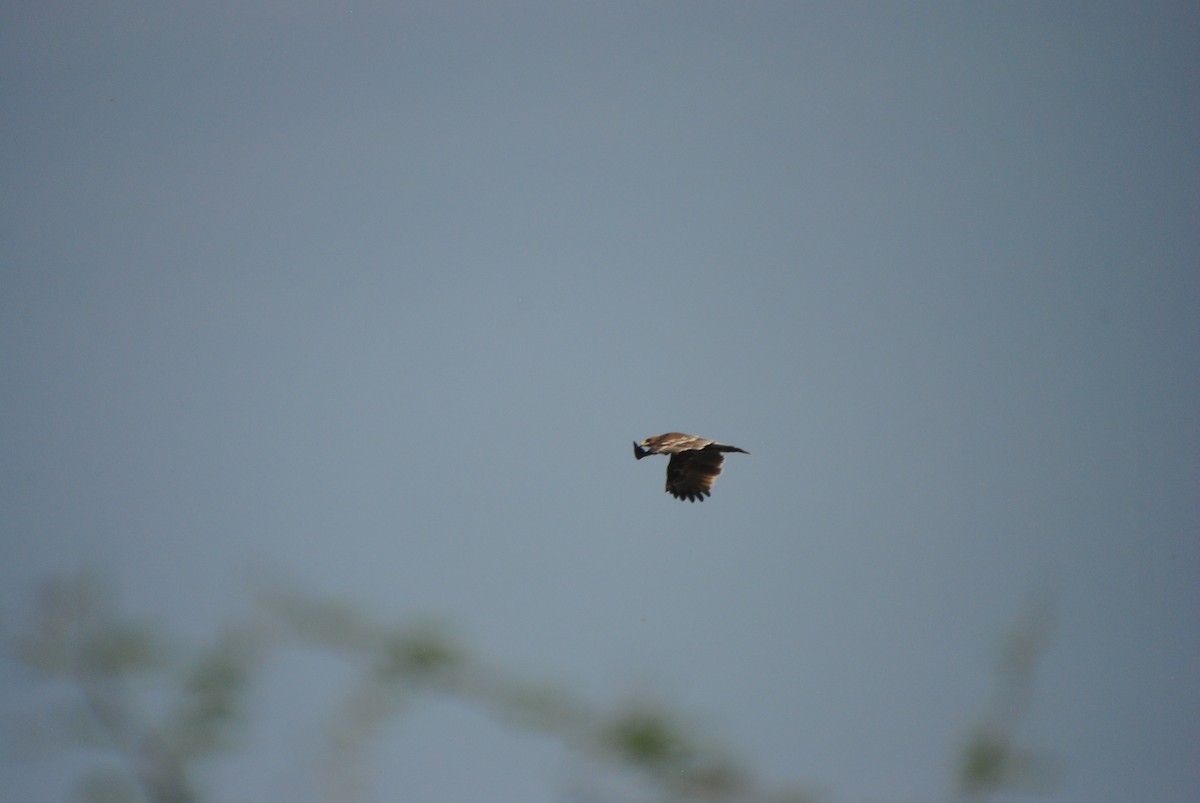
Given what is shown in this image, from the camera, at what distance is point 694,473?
2405 centimetres

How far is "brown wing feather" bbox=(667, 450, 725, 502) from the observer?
2402cm

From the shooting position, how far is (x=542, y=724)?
11195 millimetres

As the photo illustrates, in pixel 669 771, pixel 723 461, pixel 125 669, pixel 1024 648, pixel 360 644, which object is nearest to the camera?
pixel 1024 648

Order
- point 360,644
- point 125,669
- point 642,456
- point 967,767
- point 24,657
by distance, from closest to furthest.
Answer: point 967,767 → point 125,669 → point 24,657 → point 360,644 → point 642,456

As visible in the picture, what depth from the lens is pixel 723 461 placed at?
79.2ft

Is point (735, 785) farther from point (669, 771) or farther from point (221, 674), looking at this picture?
point (221, 674)

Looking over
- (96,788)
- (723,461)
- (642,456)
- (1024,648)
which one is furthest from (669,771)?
(723,461)

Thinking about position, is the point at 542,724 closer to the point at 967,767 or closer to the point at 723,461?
the point at 967,767

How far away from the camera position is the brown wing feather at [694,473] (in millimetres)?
24016

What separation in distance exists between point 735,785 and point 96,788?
599 cm

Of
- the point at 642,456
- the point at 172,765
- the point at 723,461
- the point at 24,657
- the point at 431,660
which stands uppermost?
the point at 723,461

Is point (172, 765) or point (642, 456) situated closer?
point (172, 765)

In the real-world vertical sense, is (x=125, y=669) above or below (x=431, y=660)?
below

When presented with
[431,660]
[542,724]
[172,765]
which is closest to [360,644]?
[431,660]
